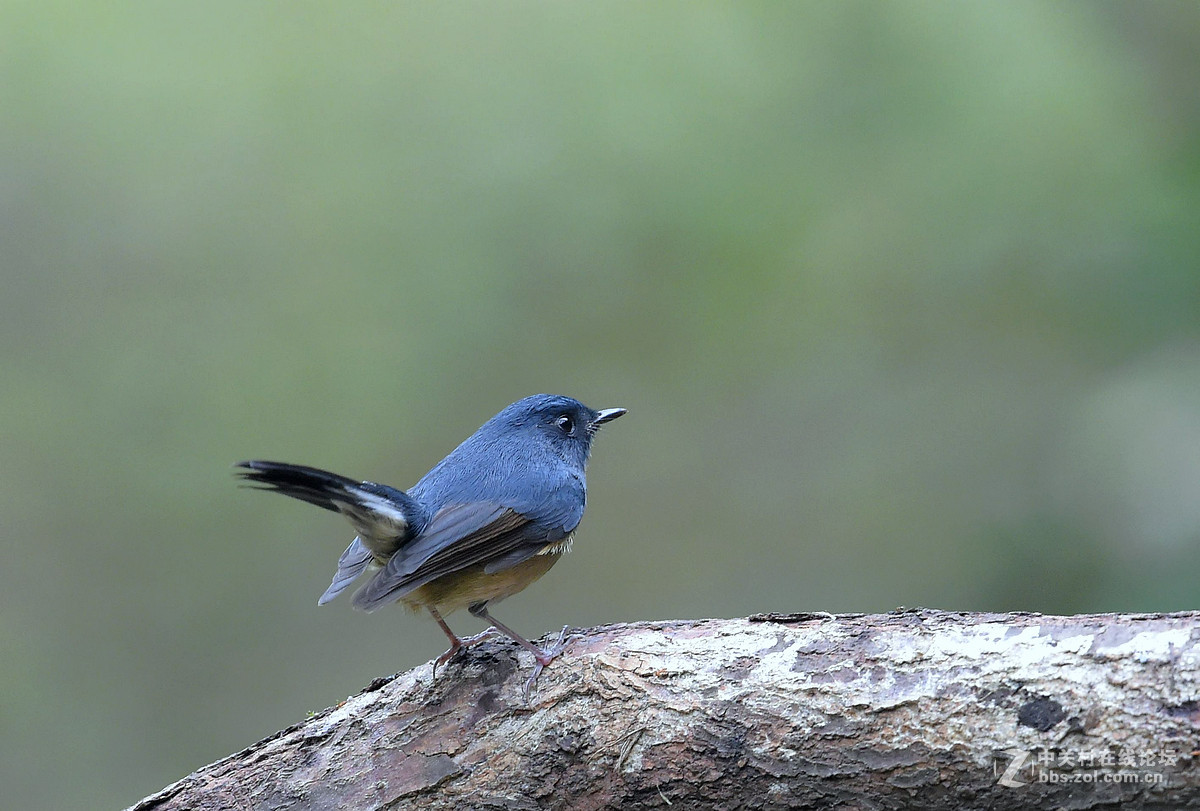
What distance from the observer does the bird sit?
115 inches

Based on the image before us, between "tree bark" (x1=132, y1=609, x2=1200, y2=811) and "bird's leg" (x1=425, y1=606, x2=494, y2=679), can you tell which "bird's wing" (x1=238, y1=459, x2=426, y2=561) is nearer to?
"bird's leg" (x1=425, y1=606, x2=494, y2=679)

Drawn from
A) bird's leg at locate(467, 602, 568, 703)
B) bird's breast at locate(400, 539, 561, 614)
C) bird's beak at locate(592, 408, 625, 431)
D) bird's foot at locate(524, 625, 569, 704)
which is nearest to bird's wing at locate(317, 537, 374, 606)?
bird's breast at locate(400, 539, 561, 614)

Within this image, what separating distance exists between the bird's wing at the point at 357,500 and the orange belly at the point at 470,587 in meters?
0.19

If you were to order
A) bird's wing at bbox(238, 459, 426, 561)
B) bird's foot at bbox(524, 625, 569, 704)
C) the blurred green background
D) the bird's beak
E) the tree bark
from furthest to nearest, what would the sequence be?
the blurred green background → the bird's beak → bird's foot at bbox(524, 625, 569, 704) → bird's wing at bbox(238, 459, 426, 561) → the tree bark

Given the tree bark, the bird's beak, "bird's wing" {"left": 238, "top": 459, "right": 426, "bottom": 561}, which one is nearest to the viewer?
the tree bark

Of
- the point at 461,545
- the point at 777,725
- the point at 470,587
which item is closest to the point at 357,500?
the point at 461,545

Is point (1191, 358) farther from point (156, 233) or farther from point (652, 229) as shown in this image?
point (156, 233)

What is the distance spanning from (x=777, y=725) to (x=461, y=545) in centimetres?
115

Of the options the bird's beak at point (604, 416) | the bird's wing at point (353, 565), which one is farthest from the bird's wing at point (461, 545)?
the bird's beak at point (604, 416)

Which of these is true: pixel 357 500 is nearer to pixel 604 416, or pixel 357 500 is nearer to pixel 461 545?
pixel 461 545

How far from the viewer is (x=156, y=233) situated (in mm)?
6375

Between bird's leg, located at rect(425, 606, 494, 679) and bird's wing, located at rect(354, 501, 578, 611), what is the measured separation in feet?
0.80

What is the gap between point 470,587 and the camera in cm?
328

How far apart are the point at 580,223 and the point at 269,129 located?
2.12m
